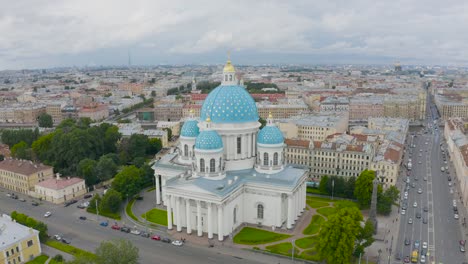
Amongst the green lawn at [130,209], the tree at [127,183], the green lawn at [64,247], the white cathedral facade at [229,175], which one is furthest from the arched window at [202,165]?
the green lawn at [64,247]

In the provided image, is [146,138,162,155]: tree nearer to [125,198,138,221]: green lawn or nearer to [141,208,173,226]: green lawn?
[125,198,138,221]: green lawn

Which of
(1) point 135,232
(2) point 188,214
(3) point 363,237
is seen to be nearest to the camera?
(3) point 363,237

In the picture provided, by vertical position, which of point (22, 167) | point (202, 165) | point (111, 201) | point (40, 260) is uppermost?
point (202, 165)

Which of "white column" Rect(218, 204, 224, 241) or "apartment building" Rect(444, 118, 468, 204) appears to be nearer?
"white column" Rect(218, 204, 224, 241)

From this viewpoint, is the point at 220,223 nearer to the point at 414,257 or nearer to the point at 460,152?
the point at 414,257

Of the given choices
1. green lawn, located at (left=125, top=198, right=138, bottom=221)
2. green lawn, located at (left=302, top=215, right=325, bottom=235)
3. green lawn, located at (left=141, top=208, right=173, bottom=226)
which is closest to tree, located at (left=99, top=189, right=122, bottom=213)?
green lawn, located at (left=125, top=198, right=138, bottom=221)

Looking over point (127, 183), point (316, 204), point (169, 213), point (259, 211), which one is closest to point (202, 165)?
point (169, 213)
